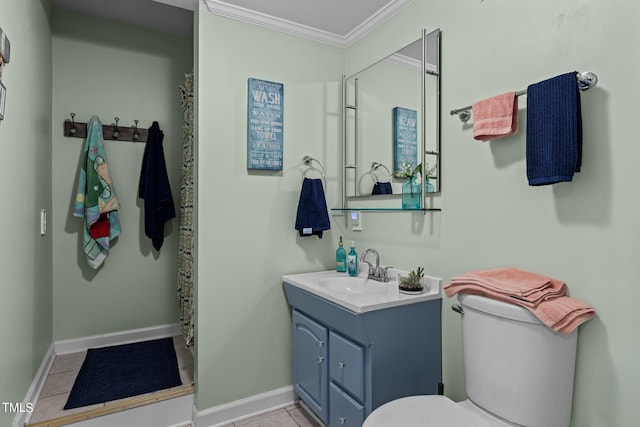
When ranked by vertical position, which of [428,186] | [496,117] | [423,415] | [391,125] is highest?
[391,125]

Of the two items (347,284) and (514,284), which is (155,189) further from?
(514,284)

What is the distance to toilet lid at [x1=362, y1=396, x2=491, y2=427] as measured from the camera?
1.24m

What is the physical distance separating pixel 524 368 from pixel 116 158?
9.55 ft

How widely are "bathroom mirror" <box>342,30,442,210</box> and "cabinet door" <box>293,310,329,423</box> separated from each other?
0.83m

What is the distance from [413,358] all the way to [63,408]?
187 cm

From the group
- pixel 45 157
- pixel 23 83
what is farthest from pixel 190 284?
pixel 23 83

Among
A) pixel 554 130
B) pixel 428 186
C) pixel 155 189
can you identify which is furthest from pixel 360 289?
pixel 155 189

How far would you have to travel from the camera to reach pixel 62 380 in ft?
7.27

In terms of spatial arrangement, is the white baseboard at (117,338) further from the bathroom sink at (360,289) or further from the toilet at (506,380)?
the toilet at (506,380)

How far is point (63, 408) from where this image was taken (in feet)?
6.28

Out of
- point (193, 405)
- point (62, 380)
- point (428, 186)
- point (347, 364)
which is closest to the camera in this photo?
point (347, 364)

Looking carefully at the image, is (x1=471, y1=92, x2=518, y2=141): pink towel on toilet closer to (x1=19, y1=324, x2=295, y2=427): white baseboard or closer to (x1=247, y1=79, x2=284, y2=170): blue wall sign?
(x1=247, y1=79, x2=284, y2=170): blue wall sign

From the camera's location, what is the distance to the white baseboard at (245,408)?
6.64ft

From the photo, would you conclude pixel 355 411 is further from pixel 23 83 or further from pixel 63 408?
pixel 23 83
